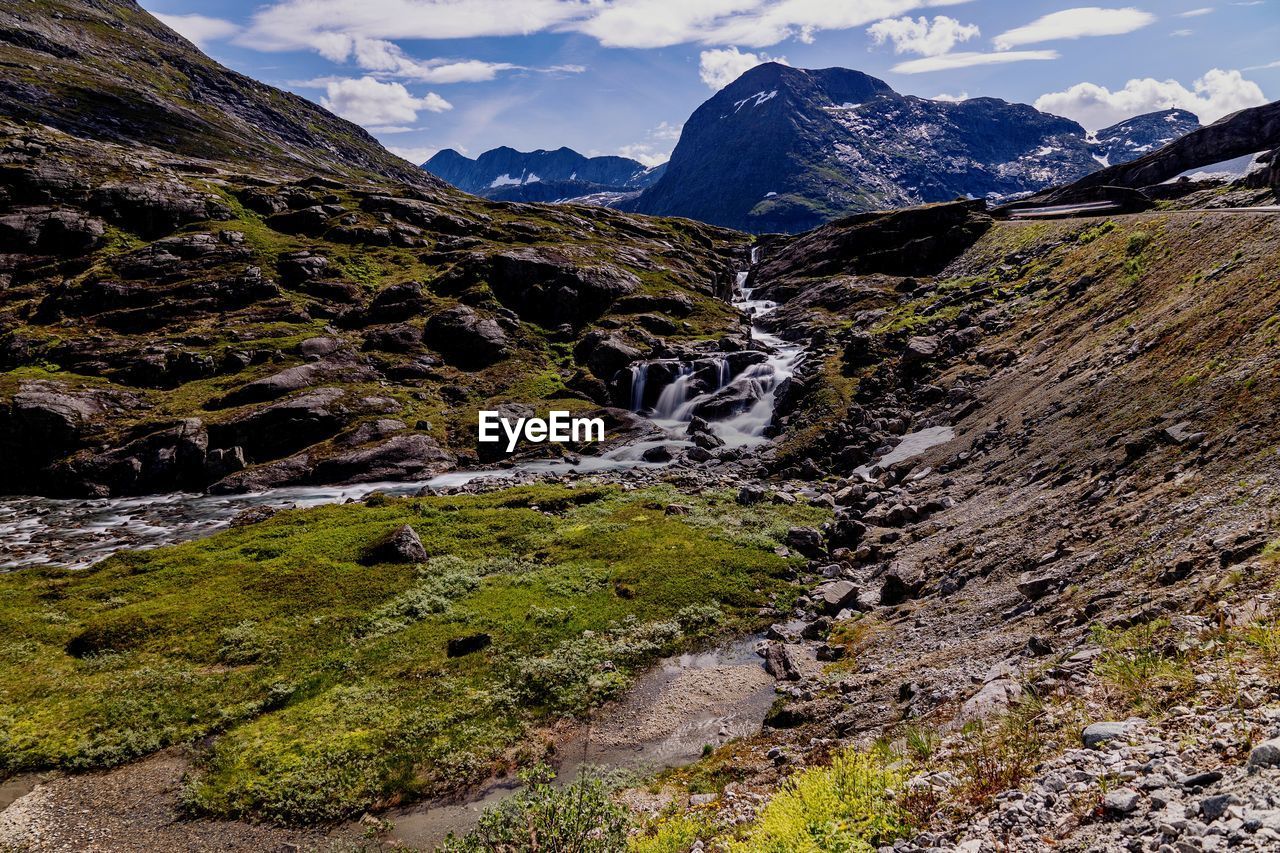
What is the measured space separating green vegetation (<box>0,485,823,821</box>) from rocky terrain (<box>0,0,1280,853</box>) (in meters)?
0.21

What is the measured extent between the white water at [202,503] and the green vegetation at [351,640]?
7.86 meters

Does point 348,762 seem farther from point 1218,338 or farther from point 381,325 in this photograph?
point 381,325

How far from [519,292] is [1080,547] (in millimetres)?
104980

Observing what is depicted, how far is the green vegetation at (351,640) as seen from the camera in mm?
23125

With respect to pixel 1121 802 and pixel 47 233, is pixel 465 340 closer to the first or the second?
pixel 47 233

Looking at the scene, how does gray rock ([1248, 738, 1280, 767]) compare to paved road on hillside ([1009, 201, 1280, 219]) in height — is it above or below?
below

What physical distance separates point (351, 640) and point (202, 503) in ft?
128

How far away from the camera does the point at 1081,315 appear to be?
49375mm

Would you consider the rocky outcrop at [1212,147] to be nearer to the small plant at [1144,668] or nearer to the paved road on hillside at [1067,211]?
the paved road on hillside at [1067,211]

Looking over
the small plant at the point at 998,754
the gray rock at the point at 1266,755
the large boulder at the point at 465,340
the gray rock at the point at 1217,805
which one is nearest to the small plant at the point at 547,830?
the small plant at the point at 998,754

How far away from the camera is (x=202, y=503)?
191 ft

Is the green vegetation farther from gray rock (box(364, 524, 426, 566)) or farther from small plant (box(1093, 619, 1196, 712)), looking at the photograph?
small plant (box(1093, 619, 1196, 712))

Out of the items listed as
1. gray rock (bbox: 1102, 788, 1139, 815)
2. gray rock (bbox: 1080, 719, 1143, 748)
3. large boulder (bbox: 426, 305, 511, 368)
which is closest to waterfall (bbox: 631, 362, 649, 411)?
large boulder (bbox: 426, 305, 511, 368)

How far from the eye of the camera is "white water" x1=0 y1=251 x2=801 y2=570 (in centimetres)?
4762
